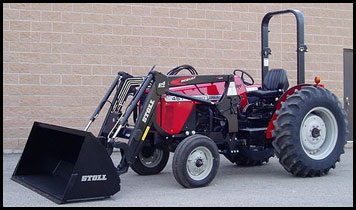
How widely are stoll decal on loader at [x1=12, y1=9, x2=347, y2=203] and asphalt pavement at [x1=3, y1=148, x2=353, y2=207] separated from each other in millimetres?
169

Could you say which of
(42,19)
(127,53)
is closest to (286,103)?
(127,53)

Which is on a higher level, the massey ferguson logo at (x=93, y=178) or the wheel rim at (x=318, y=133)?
the wheel rim at (x=318, y=133)

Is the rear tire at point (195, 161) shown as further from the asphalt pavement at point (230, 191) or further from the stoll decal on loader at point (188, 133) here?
the asphalt pavement at point (230, 191)

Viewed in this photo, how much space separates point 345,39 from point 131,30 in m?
5.18

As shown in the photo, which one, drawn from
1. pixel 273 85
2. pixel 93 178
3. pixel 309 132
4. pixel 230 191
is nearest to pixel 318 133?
pixel 309 132

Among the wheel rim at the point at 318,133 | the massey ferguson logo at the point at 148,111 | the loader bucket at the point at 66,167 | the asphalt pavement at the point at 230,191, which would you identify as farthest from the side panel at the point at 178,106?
the wheel rim at the point at 318,133

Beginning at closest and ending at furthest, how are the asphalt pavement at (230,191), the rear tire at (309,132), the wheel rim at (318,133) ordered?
the asphalt pavement at (230,191) → the rear tire at (309,132) → the wheel rim at (318,133)

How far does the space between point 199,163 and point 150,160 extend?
4.76 ft

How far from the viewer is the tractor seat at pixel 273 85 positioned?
8891 mm

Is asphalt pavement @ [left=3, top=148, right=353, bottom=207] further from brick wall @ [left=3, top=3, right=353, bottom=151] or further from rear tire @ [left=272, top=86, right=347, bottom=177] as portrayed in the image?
brick wall @ [left=3, top=3, right=353, bottom=151]

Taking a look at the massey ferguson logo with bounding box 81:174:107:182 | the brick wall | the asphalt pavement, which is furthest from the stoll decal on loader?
the brick wall

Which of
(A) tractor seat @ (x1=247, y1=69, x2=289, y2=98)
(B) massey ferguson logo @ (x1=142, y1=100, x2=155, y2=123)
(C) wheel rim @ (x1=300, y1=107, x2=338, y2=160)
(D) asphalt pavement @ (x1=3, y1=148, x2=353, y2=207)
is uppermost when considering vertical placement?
(A) tractor seat @ (x1=247, y1=69, x2=289, y2=98)

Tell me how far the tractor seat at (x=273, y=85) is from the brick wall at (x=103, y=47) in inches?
119

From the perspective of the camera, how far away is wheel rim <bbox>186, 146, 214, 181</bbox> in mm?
7575
